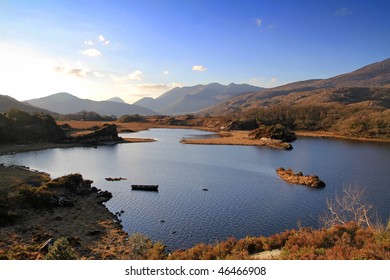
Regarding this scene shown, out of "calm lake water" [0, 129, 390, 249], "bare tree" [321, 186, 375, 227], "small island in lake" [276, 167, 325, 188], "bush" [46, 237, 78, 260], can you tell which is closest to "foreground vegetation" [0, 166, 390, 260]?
"bush" [46, 237, 78, 260]

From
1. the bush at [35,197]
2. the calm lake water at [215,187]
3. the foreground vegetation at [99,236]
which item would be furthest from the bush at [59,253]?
the bush at [35,197]

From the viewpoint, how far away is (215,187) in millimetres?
63438

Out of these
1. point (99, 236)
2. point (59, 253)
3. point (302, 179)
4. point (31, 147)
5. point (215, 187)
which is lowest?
point (302, 179)

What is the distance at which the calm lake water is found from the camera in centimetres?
4241

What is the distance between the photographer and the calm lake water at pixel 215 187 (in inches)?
1670

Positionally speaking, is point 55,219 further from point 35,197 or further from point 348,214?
point 348,214

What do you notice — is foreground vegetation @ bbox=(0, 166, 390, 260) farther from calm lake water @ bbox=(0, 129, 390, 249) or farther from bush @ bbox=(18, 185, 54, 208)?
calm lake water @ bbox=(0, 129, 390, 249)

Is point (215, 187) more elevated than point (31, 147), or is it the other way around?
point (31, 147)

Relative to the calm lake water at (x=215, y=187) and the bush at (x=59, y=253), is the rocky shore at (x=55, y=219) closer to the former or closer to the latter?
the calm lake water at (x=215, y=187)

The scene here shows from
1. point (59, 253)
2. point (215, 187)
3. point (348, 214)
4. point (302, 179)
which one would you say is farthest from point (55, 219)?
point (302, 179)

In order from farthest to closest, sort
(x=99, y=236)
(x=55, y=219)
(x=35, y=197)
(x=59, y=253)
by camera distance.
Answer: (x=35, y=197)
(x=55, y=219)
(x=99, y=236)
(x=59, y=253)

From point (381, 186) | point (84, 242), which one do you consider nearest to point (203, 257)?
point (84, 242)

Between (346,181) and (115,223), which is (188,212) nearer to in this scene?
(115,223)

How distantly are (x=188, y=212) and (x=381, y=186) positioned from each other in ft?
144
